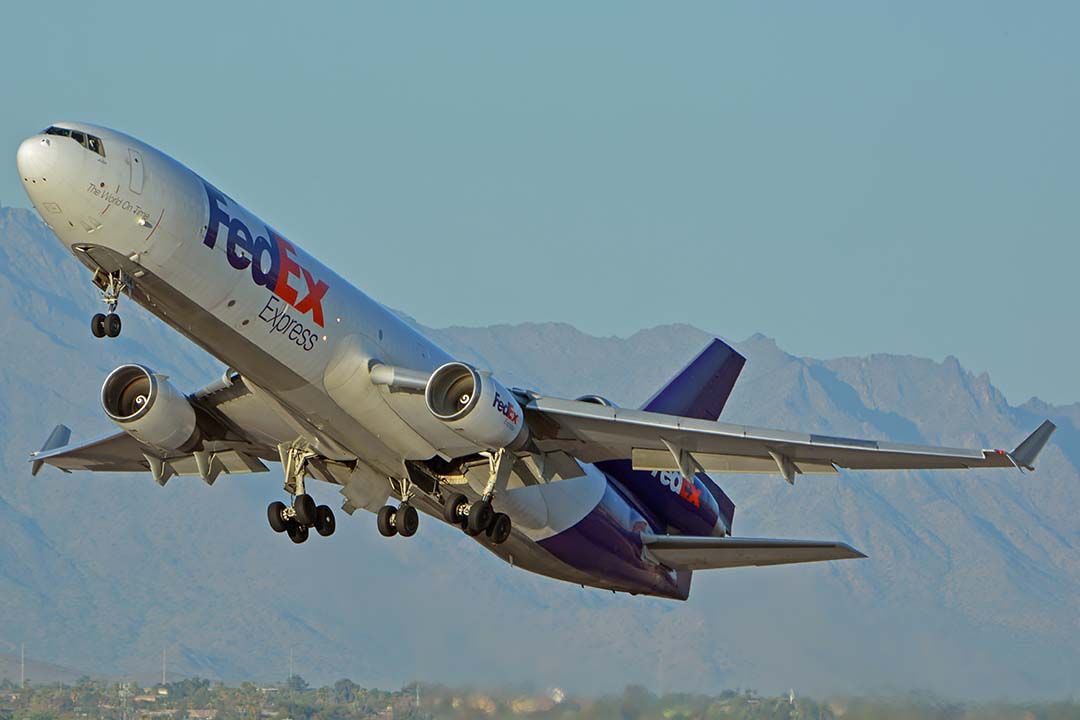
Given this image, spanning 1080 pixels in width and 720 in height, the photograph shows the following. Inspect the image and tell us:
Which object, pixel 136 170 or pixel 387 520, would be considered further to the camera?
pixel 387 520

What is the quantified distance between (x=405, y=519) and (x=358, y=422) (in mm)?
2972

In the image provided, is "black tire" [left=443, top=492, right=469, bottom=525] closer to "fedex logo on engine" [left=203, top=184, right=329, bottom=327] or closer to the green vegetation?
"fedex logo on engine" [left=203, top=184, right=329, bottom=327]

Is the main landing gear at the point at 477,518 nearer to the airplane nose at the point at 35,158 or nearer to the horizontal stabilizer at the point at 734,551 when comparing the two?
the horizontal stabilizer at the point at 734,551

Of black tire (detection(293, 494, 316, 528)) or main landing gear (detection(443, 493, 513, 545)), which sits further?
black tire (detection(293, 494, 316, 528))

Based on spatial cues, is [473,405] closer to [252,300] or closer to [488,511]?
[488,511]

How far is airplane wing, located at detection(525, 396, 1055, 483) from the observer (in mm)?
32781

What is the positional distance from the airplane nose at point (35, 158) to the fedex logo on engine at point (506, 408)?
8.09 m

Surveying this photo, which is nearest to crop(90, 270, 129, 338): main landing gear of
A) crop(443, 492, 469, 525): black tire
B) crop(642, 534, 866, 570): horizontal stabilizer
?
crop(443, 492, 469, 525): black tire

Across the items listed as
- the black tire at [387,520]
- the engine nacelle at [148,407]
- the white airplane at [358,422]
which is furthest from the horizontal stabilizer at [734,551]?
the engine nacelle at [148,407]

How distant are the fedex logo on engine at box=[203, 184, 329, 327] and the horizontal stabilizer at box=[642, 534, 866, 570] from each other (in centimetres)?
1091

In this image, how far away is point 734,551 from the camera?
3831 cm

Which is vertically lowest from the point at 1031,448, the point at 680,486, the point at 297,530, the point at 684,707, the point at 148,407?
the point at 297,530

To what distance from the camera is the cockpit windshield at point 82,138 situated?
28734mm

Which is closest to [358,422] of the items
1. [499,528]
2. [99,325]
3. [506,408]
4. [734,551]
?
[506,408]
